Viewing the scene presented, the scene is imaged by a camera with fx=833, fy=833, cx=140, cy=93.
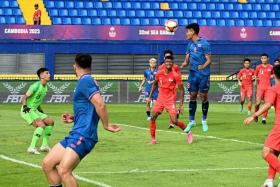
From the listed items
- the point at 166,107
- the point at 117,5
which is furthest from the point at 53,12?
the point at 166,107

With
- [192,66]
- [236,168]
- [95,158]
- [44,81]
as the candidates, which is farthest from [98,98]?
[192,66]

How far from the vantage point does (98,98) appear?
975 centimetres

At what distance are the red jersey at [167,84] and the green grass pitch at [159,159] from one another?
109cm

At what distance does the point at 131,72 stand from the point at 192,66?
74.6ft

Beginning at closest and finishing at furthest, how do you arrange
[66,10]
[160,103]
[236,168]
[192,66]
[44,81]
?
[236,168]
[44,81]
[160,103]
[192,66]
[66,10]

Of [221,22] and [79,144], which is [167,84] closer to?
[79,144]

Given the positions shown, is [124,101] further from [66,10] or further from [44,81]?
[44,81]

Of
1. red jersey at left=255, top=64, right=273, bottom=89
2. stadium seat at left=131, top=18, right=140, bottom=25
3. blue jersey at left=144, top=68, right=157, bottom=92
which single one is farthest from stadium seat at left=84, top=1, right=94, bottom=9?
red jersey at left=255, top=64, right=273, bottom=89

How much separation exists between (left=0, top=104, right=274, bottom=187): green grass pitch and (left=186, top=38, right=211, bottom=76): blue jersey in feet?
5.63

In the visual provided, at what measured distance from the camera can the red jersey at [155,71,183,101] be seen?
65.4ft

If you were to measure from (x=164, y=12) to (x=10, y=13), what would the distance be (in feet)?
30.2

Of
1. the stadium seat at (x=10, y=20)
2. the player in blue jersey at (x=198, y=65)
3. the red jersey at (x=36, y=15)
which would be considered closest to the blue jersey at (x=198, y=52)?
→ the player in blue jersey at (x=198, y=65)

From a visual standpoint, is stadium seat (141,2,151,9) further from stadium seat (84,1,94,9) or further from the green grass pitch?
the green grass pitch

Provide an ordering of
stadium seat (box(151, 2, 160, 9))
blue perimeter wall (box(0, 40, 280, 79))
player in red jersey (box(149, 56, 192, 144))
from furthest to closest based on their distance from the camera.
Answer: stadium seat (box(151, 2, 160, 9))
blue perimeter wall (box(0, 40, 280, 79))
player in red jersey (box(149, 56, 192, 144))
